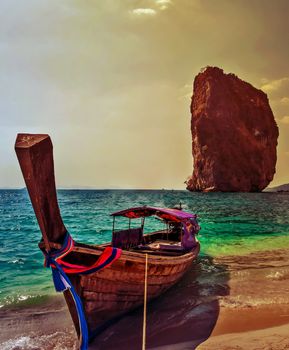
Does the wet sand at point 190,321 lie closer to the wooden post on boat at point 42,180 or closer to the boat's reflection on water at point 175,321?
the boat's reflection on water at point 175,321

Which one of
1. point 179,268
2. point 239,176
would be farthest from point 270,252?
point 239,176

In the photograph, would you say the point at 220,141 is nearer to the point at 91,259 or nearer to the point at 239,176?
the point at 239,176

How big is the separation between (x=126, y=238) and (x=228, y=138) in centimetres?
8864

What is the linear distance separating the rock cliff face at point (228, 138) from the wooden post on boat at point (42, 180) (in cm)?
8955

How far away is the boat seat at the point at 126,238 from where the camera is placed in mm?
12326

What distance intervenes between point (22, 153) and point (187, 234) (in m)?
9.23

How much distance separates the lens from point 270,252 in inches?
721

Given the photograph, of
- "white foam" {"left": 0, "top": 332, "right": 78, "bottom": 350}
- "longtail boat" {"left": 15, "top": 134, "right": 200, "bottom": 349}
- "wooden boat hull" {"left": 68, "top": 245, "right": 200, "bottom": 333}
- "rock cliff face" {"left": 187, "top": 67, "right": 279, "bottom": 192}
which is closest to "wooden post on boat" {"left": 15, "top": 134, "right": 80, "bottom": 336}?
"longtail boat" {"left": 15, "top": 134, "right": 200, "bottom": 349}

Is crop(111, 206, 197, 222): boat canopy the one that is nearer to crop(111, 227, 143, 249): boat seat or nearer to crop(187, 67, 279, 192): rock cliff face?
crop(111, 227, 143, 249): boat seat

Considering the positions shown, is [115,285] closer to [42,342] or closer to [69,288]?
[69,288]

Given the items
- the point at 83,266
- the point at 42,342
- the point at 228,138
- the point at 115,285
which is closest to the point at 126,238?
the point at 115,285

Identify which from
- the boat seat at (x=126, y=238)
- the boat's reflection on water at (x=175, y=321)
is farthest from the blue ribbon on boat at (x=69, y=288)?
the boat seat at (x=126, y=238)

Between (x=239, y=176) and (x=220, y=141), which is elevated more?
(x=220, y=141)

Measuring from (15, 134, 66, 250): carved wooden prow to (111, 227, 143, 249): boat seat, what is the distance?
559cm
